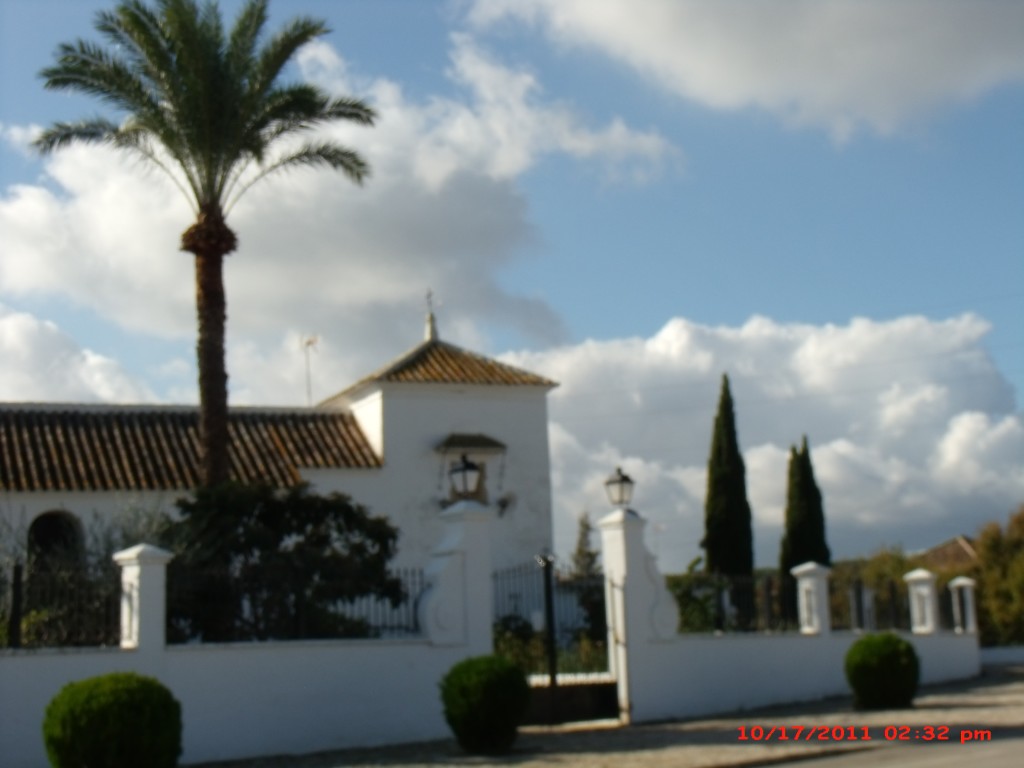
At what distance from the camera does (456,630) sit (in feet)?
55.0

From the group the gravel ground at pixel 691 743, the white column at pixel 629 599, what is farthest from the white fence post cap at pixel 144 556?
the white column at pixel 629 599

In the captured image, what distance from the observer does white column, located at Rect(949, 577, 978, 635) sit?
25.9m

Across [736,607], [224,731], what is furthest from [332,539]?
[736,607]

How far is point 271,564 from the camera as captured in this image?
1595 cm

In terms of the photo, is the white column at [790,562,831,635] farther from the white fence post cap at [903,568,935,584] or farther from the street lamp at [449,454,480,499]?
the street lamp at [449,454,480,499]

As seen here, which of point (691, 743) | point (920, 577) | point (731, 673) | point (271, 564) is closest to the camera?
point (691, 743)

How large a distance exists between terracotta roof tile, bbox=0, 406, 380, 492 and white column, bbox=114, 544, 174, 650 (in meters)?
13.1

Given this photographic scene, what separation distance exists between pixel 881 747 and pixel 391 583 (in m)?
6.33

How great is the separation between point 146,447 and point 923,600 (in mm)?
16379

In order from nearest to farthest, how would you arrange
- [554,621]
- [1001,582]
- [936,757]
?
[936,757] → [554,621] → [1001,582]

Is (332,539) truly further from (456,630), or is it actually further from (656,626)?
(656,626)
